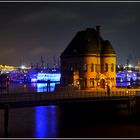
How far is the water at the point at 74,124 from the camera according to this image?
171ft

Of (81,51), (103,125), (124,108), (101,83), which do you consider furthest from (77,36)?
(103,125)

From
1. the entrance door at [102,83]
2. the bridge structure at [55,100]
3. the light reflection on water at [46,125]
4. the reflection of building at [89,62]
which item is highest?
the reflection of building at [89,62]

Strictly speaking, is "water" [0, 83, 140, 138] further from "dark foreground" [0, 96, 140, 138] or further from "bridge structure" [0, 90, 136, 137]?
"bridge structure" [0, 90, 136, 137]

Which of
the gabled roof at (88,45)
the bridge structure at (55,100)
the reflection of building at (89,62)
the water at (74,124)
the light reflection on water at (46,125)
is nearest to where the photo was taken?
the water at (74,124)

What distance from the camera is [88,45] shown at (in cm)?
9000

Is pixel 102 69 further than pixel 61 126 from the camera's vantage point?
Yes

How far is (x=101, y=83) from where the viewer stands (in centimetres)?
9094

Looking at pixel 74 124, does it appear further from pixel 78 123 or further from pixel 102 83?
pixel 102 83

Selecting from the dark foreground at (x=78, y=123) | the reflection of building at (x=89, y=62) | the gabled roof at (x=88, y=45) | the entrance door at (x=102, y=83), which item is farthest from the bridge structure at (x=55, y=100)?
the gabled roof at (x=88, y=45)

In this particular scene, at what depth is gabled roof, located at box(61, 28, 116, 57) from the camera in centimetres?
9000

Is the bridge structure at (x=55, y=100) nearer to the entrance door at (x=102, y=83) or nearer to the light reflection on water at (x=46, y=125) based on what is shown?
the light reflection on water at (x=46, y=125)

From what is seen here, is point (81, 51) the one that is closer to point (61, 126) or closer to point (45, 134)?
point (61, 126)

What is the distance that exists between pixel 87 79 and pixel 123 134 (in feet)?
122

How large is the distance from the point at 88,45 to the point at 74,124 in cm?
3372
